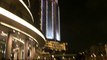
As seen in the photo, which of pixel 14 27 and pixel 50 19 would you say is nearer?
pixel 14 27

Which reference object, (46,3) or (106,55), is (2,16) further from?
(46,3)

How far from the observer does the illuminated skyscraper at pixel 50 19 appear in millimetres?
155875

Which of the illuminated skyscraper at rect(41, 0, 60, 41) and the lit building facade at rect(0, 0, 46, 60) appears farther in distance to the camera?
the illuminated skyscraper at rect(41, 0, 60, 41)

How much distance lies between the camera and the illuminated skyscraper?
6137 inches

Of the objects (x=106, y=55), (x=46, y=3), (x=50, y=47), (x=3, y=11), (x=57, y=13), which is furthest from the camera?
(x=57, y=13)

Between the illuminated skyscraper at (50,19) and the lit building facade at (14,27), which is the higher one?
the illuminated skyscraper at (50,19)

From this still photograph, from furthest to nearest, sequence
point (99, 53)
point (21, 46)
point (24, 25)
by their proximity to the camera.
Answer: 1. point (99, 53)
2. point (21, 46)
3. point (24, 25)

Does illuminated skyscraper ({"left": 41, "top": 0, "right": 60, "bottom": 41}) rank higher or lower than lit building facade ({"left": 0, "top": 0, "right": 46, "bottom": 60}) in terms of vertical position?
higher

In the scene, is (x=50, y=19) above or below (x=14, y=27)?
above

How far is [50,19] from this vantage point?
16288 cm

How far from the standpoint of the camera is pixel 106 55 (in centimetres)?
8025

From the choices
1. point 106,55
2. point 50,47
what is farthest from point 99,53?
point 50,47

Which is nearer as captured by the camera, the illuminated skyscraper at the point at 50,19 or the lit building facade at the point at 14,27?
the lit building facade at the point at 14,27

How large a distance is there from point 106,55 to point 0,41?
183 ft
